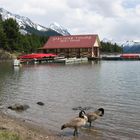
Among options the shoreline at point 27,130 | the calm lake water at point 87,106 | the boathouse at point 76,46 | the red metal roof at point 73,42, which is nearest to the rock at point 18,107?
the calm lake water at point 87,106

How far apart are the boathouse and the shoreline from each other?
10632 cm

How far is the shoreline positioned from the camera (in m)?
17.3

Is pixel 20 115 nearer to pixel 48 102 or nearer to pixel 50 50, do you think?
pixel 48 102

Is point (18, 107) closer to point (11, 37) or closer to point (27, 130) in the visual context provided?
point (27, 130)

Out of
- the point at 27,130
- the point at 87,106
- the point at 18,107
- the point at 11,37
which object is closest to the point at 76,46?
the point at 11,37

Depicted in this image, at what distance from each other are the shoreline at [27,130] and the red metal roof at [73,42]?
10659 cm

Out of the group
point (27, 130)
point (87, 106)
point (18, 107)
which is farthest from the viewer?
point (87, 106)

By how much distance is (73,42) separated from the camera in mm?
A: 133375

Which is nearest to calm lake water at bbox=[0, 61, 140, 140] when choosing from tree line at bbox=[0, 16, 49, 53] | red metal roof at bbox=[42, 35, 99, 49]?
tree line at bbox=[0, 16, 49, 53]

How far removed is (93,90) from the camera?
126ft

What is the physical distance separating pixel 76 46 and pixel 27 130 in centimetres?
11165

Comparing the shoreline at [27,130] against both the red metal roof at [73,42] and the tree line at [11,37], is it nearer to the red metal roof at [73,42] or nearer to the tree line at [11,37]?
the tree line at [11,37]

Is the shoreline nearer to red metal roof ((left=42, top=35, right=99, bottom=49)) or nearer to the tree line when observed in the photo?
the tree line

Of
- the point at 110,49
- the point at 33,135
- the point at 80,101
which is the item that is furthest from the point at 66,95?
the point at 110,49
